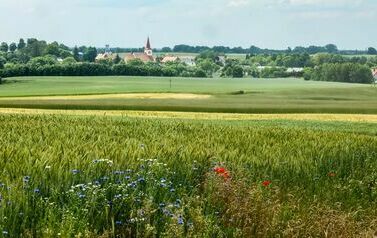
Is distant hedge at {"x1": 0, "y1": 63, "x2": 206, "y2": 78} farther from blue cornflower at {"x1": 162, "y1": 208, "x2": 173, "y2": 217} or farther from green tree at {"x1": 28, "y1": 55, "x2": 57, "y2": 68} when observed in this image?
blue cornflower at {"x1": 162, "y1": 208, "x2": 173, "y2": 217}

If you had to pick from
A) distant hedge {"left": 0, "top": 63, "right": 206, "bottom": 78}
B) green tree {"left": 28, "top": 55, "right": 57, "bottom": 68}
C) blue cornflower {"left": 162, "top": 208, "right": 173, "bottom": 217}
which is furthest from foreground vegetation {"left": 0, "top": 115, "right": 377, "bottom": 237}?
green tree {"left": 28, "top": 55, "right": 57, "bottom": 68}

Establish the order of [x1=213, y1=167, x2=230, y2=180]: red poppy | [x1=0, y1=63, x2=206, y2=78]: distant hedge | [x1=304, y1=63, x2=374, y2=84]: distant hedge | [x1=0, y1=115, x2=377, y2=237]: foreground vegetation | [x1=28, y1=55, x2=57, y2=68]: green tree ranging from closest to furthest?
[x1=0, y1=115, x2=377, y2=237]: foreground vegetation
[x1=213, y1=167, x2=230, y2=180]: red poppy
[x1=0, y1=63, x2=206, y2=78]: distant hedge
[x1=28, y1=55, x2=57, y2=68]: green tree
[x1=304, y1=63, x2=374, y2=84]: distant hedge

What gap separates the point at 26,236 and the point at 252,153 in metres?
Result: 7.76

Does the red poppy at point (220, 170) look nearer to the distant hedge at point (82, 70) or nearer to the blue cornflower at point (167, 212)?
the blue cornflower at point (167, 212)

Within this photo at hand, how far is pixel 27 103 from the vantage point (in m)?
63.8

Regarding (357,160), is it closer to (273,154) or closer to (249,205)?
(273,154)

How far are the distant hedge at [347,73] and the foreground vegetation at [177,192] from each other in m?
163

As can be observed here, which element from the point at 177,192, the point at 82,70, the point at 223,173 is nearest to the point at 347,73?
the point at 82,70

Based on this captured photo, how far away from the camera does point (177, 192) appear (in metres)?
10.7

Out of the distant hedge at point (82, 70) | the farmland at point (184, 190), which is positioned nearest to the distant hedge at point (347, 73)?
the distant hedge at point (82, 70)

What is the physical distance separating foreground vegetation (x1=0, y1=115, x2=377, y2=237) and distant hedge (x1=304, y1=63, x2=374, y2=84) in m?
163

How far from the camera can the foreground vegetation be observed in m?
8.57

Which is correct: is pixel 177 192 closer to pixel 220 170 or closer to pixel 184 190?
pixel 184 190

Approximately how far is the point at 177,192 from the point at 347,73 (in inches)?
6747
